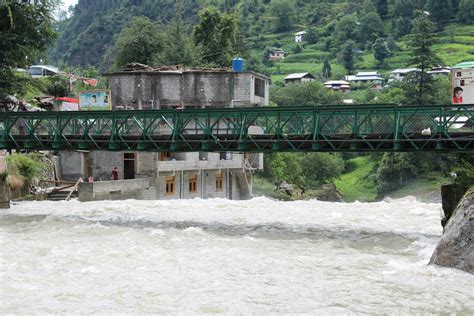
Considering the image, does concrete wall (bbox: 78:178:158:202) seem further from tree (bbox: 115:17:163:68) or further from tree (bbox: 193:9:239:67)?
tree (bbox: 193:9:239:67)

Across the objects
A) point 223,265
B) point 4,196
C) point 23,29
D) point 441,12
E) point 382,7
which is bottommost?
point 223,265

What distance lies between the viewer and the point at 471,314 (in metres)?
18.9

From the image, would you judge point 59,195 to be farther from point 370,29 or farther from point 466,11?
point 370,29

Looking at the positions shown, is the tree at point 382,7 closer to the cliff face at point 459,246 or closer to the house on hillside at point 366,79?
the house on hillside at point 366,79

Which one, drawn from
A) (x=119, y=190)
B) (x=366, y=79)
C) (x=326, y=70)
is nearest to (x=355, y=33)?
(x=326, y=70)

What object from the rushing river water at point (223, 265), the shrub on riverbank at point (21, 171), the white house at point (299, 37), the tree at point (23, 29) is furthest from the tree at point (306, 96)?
the rushing river water at point (223, 265)

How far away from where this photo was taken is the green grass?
276 feet

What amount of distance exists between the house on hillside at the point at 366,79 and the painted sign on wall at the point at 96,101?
9275cm

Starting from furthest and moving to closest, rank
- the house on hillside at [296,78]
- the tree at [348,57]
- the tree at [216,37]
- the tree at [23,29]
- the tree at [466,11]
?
1. the tree at [348,57]
2. the tree at [466,11]
3. the house on hillside at [296,78]
4. the tree at [216,37]
5. the tree at [23,29]

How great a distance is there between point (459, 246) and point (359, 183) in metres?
66.5

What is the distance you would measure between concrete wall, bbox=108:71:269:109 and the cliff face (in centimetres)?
3655

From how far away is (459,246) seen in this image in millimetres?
24328

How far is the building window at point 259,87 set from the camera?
62812mm

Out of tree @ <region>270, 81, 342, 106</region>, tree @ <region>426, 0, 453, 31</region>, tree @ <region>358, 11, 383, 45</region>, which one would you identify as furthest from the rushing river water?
tree @ <region>358, 11, 383, 45</region>
